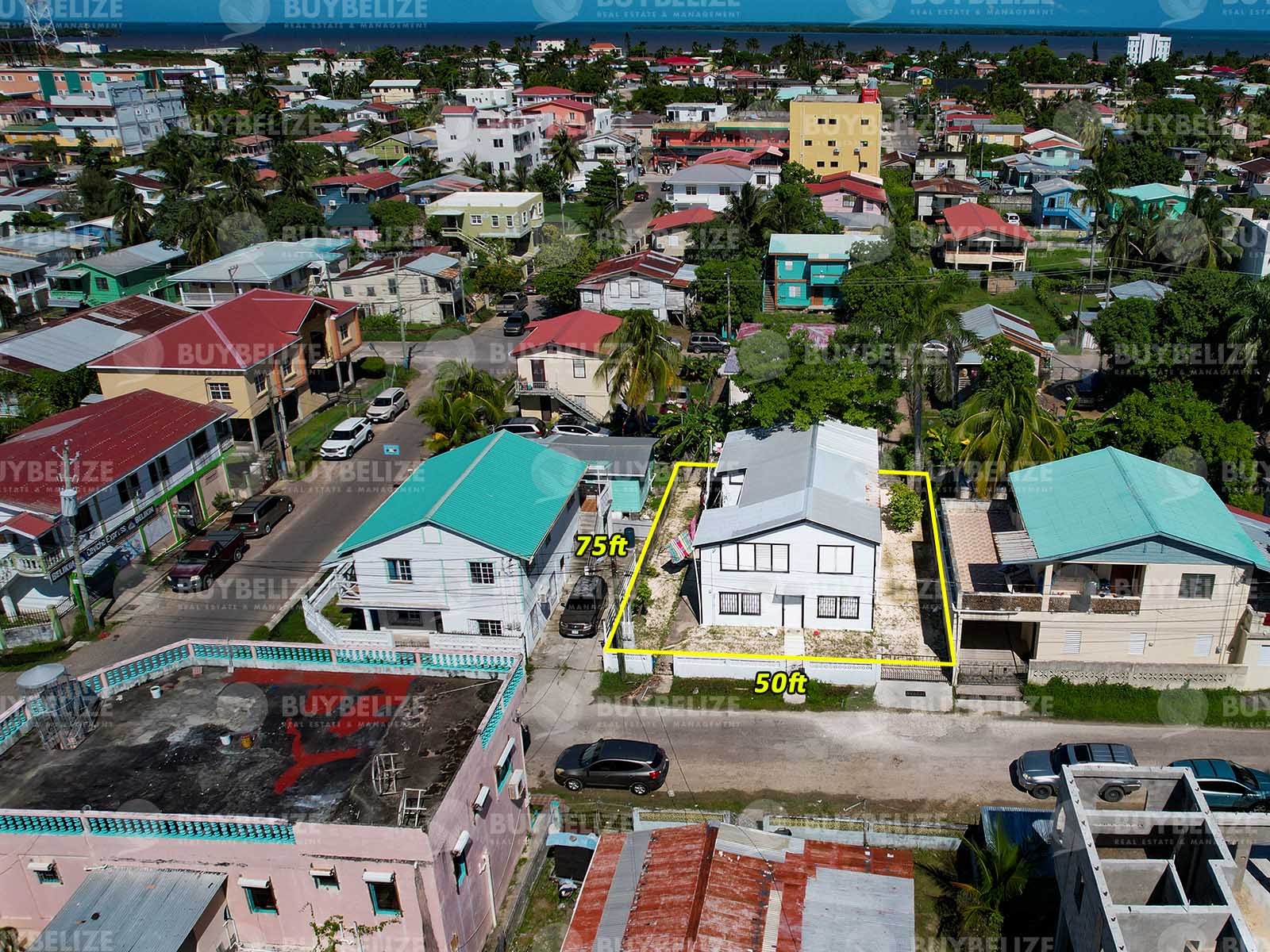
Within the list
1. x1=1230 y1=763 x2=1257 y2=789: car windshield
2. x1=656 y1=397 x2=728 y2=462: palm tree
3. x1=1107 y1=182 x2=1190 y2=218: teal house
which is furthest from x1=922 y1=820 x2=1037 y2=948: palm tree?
x1=1107 y1=182 x2=1190 y2=218: teal house

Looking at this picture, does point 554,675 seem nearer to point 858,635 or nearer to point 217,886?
point 858,635

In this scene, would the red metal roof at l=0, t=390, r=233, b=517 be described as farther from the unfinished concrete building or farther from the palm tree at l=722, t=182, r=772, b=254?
the palm tree at l=722, t=182, r=772, b=254

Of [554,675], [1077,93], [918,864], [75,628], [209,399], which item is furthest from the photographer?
[1077,93]

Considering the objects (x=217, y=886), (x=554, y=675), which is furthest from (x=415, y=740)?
(x=554, y=675)

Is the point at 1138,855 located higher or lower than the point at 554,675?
higher

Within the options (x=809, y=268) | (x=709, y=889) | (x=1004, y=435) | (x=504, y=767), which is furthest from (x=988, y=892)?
(x=809, y=268)

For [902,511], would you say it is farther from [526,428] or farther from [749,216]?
[749,216]
